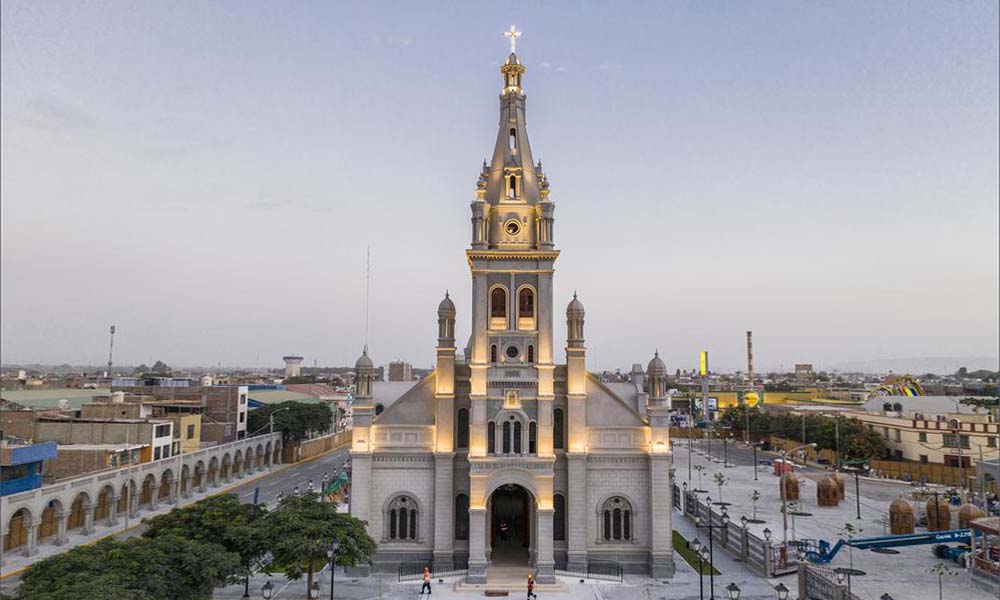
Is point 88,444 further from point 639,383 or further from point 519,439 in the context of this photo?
point 639,383

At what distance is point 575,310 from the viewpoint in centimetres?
5281

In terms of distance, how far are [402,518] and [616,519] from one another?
1552 cm

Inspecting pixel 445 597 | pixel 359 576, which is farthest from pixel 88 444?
pixel 445 597

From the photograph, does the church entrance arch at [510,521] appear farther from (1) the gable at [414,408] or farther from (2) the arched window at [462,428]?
(1) the gable at [414,408]

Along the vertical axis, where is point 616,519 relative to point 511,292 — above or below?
below

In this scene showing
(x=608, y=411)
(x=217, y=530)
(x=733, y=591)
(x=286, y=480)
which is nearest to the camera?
(x=733, y=591)

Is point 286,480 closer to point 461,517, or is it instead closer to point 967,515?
point 461,517

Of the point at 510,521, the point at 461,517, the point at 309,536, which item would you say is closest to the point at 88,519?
the point at 309,536

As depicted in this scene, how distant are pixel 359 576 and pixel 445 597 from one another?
750 centimetres

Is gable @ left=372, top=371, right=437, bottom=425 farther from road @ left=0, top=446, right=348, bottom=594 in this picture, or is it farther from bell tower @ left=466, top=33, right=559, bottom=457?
road @ left=0, top=446, right=348, bottom=594

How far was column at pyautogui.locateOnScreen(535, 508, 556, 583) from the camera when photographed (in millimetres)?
46406

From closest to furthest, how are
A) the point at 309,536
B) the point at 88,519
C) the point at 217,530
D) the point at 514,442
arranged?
1. the point at 217,530
2. the point at 309,536
3. the point at 514,442
4. the point at 88,519

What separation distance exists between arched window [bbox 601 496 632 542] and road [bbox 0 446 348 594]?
123 ft

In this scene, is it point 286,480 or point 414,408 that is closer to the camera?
point 414,408
